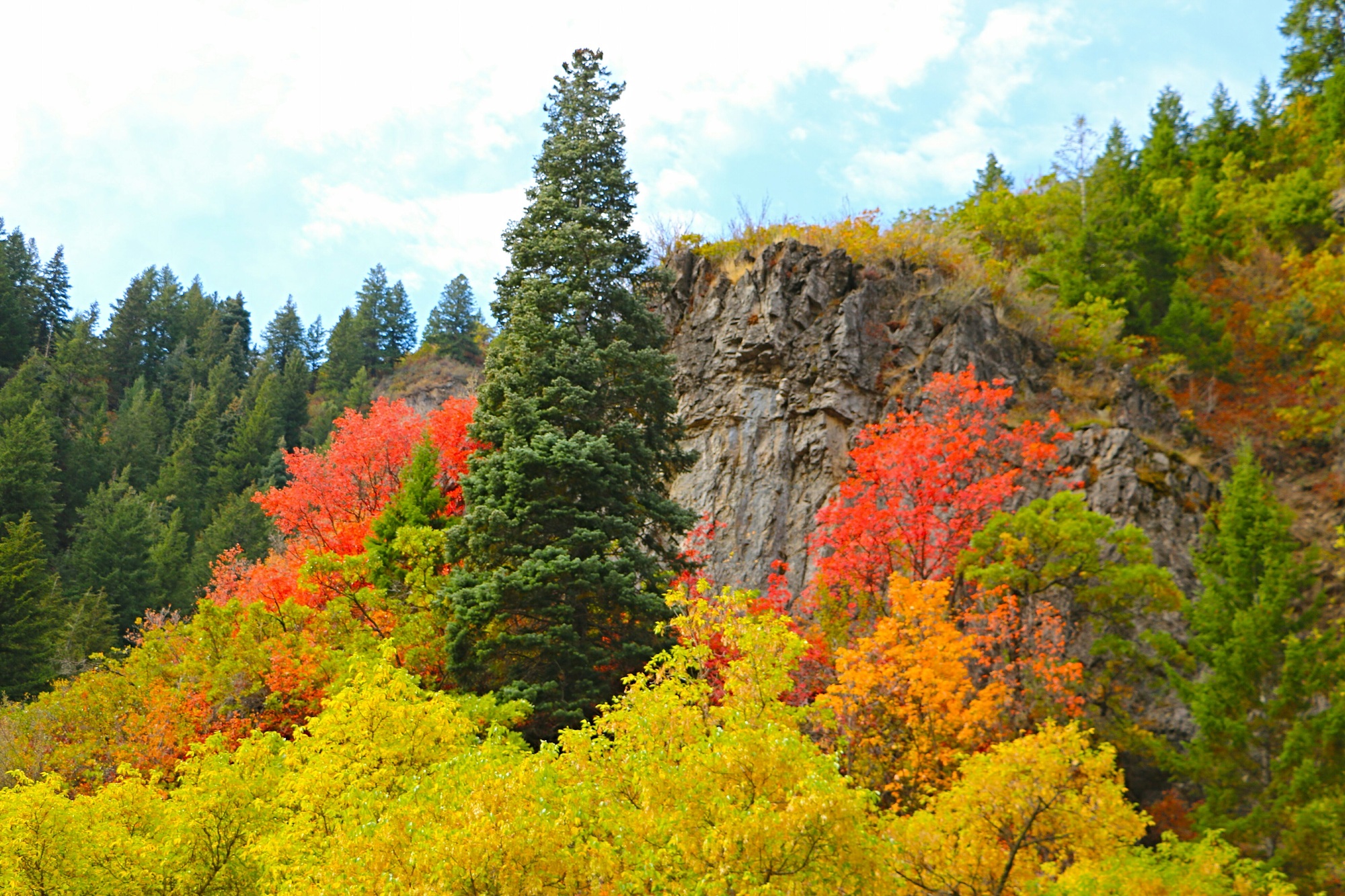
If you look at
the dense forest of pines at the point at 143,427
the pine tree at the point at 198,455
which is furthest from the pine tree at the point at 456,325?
the pine tree at the point at 198,455

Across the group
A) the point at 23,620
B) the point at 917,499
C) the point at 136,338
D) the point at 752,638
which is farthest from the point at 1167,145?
the point at 136,338

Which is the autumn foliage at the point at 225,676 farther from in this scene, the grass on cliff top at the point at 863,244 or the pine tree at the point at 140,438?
the pine tree at the point at 140,438

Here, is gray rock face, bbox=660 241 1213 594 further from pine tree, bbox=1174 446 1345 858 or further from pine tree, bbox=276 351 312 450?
pine tree, bbox=276 351 312 450

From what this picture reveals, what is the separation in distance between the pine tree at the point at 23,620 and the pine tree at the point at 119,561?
848 cm

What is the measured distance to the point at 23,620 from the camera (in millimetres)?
33906

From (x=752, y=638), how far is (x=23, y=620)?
3543cm

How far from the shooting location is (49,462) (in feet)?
158

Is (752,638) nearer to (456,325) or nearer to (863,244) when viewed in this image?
(863,244)

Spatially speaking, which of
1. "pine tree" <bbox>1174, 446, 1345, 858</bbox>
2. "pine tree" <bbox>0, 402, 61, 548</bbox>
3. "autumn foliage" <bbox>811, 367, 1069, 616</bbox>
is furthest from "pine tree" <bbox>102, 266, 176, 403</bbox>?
"pine tree" <bbox>1174, 446, 1345, 858</bbox>

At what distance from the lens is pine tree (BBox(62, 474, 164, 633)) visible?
45.6 metres

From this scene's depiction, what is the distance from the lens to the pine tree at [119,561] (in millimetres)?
45594

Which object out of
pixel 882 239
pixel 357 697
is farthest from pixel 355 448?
pixel 882 239

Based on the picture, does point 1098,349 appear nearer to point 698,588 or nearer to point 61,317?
point 698,588

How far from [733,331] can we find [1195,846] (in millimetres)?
20047
